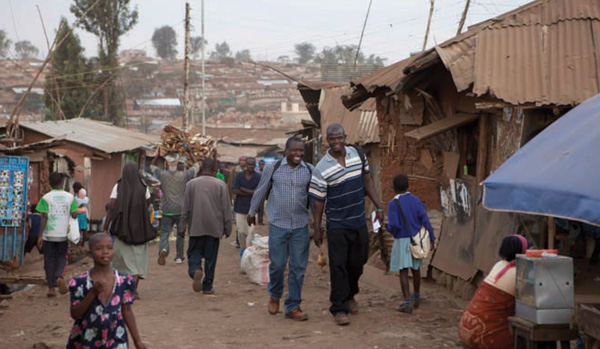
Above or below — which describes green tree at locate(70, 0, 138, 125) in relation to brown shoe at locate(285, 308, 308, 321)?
above

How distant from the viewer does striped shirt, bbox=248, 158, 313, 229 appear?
9586 millimetres

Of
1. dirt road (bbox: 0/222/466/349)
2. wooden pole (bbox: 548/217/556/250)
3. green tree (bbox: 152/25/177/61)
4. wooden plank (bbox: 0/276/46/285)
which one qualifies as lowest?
dirt road (bbox: 0/222/466/349)

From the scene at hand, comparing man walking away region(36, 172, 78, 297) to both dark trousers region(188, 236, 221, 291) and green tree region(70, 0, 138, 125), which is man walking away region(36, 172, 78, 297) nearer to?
dark trousers region(188, 236, 221, 291)

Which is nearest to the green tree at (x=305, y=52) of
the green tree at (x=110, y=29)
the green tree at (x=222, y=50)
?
the green tree at (x=222, y=50)

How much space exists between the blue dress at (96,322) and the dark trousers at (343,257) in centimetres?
370

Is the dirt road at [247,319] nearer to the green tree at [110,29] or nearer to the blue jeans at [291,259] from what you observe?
the blue jeans at [291,259]

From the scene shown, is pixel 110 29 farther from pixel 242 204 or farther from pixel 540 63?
pixel 540 63

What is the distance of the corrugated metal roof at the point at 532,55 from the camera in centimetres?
894

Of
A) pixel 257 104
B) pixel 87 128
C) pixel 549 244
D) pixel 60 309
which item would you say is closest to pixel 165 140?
pixel 87 128

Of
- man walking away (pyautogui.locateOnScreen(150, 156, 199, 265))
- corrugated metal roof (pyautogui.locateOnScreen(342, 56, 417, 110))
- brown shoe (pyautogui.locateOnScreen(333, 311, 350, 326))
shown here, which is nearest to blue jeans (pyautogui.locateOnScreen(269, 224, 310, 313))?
brown shoe (pyautogui.locateOnScreen(333, 311, 350, 326))

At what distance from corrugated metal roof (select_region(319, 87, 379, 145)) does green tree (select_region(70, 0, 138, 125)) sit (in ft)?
89.2

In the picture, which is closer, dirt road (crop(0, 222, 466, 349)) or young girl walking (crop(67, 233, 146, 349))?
young girl walking (crop(67, 233, 146, 349))

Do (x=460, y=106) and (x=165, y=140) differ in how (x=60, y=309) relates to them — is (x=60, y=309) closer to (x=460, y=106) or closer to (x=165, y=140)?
(x=460, y=106)

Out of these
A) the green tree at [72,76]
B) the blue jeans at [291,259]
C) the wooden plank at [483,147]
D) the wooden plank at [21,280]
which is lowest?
the wooden plank at [21,280]
